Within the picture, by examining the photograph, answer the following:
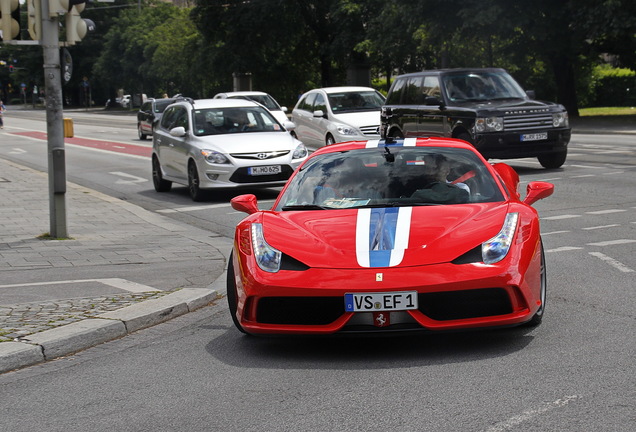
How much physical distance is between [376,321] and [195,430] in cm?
152

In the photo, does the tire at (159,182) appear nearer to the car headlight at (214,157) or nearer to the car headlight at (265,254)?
the car headlight at (214,157)

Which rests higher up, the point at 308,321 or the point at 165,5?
the point at 165,5

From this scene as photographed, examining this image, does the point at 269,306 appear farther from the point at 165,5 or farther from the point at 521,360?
the point at 165,5

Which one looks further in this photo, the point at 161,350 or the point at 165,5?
the point at 165,5

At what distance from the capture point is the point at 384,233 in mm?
6102

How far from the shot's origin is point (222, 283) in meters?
8.75

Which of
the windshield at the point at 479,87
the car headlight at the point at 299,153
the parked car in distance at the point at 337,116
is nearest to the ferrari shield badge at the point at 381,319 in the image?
the car headlight at the point at 299,153

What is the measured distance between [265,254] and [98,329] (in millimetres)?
1352

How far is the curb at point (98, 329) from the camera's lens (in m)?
6.17

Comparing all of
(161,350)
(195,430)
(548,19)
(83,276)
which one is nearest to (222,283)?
(83,276)

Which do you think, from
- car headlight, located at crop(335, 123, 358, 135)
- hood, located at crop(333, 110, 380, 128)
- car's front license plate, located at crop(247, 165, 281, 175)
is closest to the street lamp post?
car's front license plate, located at crop(247, 165, 281, 175)

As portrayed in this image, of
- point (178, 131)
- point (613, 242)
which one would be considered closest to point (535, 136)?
point (178, 131)

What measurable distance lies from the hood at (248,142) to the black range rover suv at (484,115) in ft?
6.40

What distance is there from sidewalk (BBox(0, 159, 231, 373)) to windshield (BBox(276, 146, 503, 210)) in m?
1.41
